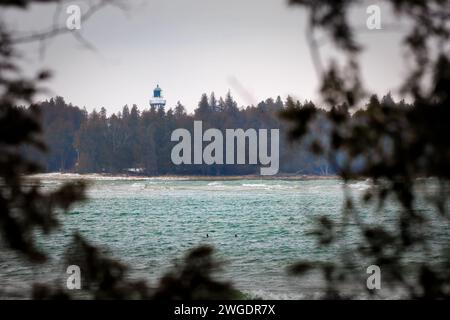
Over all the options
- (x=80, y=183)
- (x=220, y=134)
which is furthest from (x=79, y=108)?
(x=80, y=183)

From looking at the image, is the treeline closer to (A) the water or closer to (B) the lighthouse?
(B) the lighthouse

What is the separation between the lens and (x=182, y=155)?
83.5m

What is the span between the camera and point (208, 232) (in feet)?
106

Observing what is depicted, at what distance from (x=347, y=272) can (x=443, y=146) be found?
87 cm

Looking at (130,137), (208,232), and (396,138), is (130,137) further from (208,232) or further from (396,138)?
(396,138)

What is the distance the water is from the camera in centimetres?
1639

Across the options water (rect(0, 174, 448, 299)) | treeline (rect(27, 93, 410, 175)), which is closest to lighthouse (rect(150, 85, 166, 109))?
treeline (rect(27, 93, 410, 175))

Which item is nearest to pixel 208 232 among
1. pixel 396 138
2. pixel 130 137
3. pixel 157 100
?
pixel 396 138

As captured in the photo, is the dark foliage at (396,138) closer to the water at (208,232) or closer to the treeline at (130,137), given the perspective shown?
the water at (208,232)

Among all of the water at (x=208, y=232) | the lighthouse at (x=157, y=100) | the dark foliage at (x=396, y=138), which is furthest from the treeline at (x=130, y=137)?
the dark foliage at (x=396, y=138)

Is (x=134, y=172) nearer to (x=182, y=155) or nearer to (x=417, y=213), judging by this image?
(x=182, y=155)

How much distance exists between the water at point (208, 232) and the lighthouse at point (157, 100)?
31.9 meters

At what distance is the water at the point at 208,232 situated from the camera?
53.8ft

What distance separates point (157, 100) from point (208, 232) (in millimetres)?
67145
